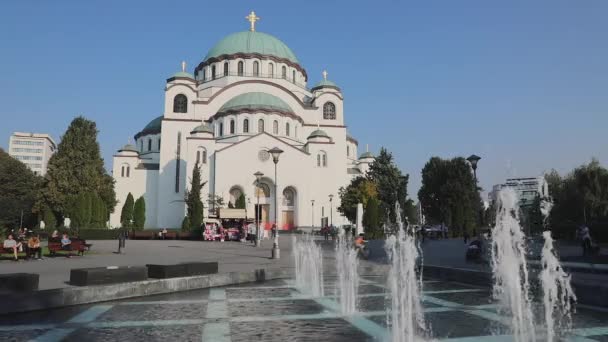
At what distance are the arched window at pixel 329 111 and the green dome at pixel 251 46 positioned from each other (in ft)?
26.0

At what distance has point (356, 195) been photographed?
140 feet

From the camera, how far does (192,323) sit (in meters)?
6.53

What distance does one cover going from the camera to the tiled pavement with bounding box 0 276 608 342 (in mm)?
5777

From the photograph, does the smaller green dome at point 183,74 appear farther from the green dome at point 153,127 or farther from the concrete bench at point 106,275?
the concrete bench at point 106,275

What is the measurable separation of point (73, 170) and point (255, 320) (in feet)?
140

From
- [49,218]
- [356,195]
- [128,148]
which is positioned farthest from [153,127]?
[356,195]

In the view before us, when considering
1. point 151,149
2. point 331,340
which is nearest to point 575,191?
point 331,340

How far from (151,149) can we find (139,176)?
8.31 m

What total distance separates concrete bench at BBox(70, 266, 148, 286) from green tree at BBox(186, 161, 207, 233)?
102 feet

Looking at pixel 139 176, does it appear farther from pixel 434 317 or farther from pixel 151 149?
pixel 434 317

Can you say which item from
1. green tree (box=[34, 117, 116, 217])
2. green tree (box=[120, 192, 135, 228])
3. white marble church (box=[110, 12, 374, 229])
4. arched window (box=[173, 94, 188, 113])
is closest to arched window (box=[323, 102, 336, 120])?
white marble church (box=[110, 12, 374, 229])

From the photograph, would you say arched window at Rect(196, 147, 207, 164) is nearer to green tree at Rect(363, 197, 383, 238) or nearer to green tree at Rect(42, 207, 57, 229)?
green tree at Rect(42, 207, 57, 229)

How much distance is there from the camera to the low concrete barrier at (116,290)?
7.33 metres

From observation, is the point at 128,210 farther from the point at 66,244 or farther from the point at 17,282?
the point at 17,282
